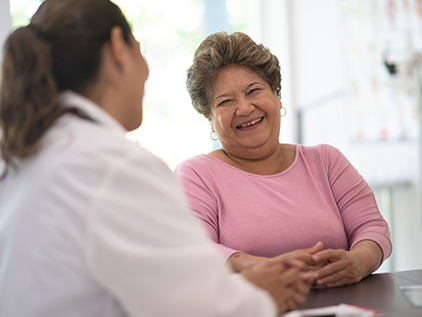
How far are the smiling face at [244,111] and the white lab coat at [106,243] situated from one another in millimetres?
945

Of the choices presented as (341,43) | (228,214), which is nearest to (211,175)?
(228,214)

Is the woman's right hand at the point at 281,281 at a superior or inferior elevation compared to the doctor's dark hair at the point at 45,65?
inferior

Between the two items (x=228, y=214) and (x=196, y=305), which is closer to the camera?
(x=196, y=305)

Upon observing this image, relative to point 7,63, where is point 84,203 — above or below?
below

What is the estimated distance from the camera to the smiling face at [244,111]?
1672mm

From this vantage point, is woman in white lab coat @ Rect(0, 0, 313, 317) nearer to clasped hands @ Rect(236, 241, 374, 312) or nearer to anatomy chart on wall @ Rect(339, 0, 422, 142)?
clasped hands @ Rect(236, 241, 374, 312)

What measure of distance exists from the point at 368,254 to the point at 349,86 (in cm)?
192

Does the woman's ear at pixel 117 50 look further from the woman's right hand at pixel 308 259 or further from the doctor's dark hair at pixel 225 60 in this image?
the doctor's dark hair at pixel 225 60

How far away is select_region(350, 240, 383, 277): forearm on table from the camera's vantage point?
1.35 meters

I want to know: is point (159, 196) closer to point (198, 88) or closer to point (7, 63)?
point (7, 63)

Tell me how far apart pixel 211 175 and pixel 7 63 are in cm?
90

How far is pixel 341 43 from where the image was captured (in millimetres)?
3072

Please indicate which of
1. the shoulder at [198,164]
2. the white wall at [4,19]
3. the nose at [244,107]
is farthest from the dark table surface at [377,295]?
the white wall at [4,19]

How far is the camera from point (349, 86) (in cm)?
306
